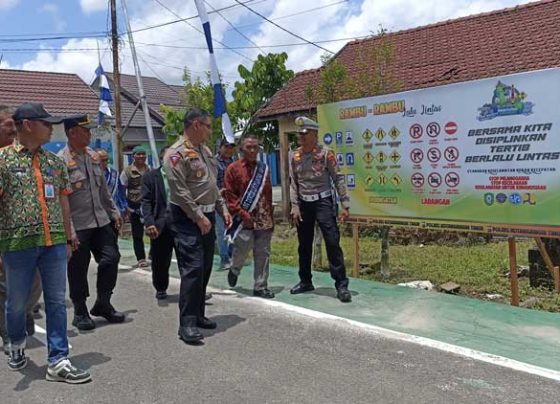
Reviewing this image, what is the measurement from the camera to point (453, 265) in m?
8.30

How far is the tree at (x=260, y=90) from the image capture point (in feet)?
54.2

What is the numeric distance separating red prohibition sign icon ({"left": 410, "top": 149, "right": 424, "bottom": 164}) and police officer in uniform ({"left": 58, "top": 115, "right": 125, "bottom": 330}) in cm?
323

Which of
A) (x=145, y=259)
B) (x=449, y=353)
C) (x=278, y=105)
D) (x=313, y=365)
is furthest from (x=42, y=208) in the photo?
(x=278, y=105)

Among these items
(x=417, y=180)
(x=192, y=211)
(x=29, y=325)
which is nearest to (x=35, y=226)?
(x=192, y=211)

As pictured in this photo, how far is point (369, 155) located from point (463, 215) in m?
1.40

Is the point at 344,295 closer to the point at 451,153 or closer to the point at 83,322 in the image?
the point at 451,153

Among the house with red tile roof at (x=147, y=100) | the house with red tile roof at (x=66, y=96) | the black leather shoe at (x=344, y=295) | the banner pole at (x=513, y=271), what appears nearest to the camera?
the banner pole at (x=513, y=271)

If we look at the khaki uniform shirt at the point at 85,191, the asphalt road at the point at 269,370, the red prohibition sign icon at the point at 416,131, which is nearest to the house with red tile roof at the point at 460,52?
the red prohibition sign icon at the point at 416,131

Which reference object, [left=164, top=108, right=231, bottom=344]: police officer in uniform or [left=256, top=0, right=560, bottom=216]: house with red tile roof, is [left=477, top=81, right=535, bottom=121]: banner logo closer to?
[left=164, top=108, right=231, bottom=344]: police officer in uniform

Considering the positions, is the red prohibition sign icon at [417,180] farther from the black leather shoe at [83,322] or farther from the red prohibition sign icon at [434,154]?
the black leather shoe at [83,322]

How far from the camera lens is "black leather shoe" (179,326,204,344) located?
15.5 ft

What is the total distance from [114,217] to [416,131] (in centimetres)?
330

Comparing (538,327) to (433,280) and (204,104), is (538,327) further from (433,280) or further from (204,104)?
(204,104)

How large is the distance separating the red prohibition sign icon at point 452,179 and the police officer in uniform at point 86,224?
3418 millimetres
